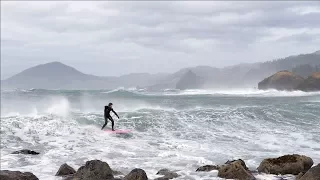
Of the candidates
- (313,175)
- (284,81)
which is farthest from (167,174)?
(284,81)

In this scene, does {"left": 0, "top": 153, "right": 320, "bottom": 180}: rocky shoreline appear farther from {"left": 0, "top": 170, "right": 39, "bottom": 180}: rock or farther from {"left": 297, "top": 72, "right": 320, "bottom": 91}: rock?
{"left": 297, "top": 72, "right": 320, "bottom": 91}: rock

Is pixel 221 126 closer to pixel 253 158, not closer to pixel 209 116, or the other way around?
pixel 209 116

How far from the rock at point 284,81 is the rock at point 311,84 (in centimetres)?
203

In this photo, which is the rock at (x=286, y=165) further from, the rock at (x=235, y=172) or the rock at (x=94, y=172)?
the rock at (x=94, y=172)

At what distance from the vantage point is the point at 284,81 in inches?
2260

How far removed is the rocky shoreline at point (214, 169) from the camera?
9.73 meters

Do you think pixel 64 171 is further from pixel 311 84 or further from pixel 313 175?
pixel 311 84

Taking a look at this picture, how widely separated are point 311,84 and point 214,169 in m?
44.7

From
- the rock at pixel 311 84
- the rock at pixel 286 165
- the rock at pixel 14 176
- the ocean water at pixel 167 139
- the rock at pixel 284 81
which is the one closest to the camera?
the rock at pixel 14 176

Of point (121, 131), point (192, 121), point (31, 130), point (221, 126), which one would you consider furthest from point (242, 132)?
point (31, 130)

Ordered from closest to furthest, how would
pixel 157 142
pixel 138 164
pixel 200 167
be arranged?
pixel 200 167 < pixel 138 164 < pixel 157 142

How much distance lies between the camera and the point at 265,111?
83.6 ft

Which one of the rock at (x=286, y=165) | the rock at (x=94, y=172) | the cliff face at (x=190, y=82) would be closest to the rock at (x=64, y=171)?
the rock at (x=94, y=172)

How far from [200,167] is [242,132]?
26.8ft
